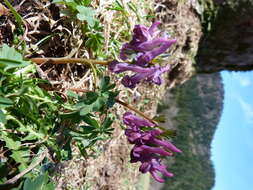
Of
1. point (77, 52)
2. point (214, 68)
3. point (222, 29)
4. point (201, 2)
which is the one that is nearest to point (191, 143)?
point (214, 68)

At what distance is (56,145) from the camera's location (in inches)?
35.8

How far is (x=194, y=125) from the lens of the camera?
8922 millimetres

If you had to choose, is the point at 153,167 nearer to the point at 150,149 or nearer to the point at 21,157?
the point at 150,149

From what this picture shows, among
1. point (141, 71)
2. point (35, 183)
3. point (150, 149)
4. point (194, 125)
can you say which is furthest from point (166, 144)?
point (194, 125)

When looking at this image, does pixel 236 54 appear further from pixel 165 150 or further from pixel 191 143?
pixel 191 143

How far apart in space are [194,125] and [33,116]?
8.33m

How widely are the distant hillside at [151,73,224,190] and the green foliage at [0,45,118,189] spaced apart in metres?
6.29

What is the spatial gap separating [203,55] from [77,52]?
3.19 meters

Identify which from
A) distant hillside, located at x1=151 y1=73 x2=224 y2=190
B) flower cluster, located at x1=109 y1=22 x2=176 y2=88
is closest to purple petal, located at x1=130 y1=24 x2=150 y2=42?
flower cluster, located at x1=109 y1=22 x2=176 y2=88

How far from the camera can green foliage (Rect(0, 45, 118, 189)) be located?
2.48 ft

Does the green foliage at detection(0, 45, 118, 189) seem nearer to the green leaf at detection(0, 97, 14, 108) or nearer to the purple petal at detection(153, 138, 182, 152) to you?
the green leaf at detection(0, 97, 14, 108)

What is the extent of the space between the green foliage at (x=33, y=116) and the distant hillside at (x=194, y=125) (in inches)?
248

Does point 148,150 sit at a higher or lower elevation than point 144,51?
lower

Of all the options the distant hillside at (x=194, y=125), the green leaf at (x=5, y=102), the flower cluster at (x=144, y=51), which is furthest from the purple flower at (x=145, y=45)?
the distant hillside at (x=194, y=125)
